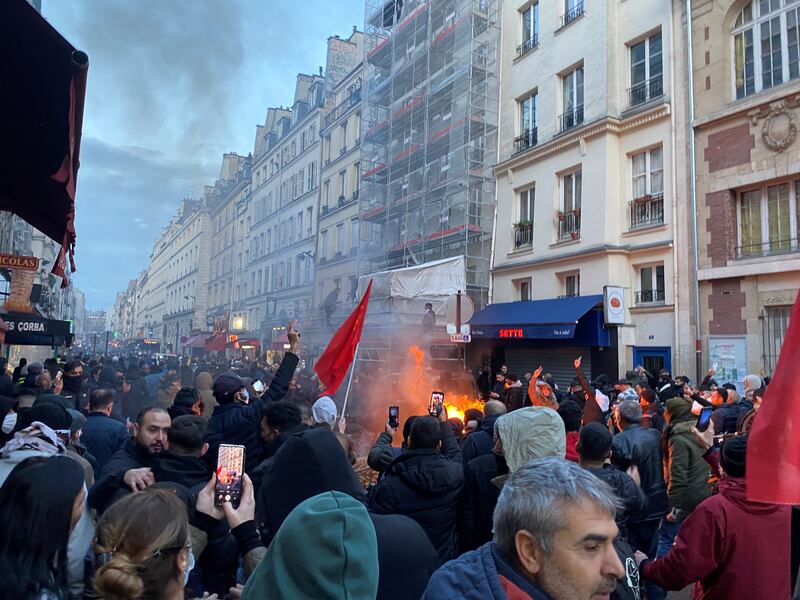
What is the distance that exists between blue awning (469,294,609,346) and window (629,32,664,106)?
5.69 meters

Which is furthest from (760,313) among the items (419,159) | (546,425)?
(419,159)

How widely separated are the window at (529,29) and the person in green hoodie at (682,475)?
1656 cm

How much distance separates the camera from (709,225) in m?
12.8

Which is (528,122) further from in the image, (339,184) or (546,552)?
(546,552)

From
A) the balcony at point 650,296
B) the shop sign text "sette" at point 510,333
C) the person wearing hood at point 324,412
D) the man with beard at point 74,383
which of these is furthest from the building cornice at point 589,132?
the man with beard at point 74,383

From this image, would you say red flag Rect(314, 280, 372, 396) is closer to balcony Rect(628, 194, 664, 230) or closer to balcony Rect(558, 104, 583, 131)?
balcony Rect(628, 194, 664, 230)

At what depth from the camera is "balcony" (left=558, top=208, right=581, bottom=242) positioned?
1583 cm

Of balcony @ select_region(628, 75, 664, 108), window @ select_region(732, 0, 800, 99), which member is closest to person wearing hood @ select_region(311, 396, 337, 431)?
window @ select_region(732, 0, 800, 99)

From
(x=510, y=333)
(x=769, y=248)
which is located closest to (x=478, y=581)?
(x=769, y=248)

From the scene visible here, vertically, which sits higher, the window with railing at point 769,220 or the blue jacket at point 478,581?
the window with railing at point 769,220

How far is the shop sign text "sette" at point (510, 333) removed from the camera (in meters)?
15.9

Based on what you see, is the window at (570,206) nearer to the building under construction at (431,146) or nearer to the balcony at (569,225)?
the balcony at (569,225)

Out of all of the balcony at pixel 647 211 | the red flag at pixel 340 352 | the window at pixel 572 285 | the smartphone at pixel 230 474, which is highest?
the balcony at pixel 647 211

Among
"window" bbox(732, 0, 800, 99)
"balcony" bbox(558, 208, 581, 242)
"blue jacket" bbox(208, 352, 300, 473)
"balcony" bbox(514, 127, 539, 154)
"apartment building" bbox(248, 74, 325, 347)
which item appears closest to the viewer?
"blue jacket" bbox(208, 352, 300, 473)
